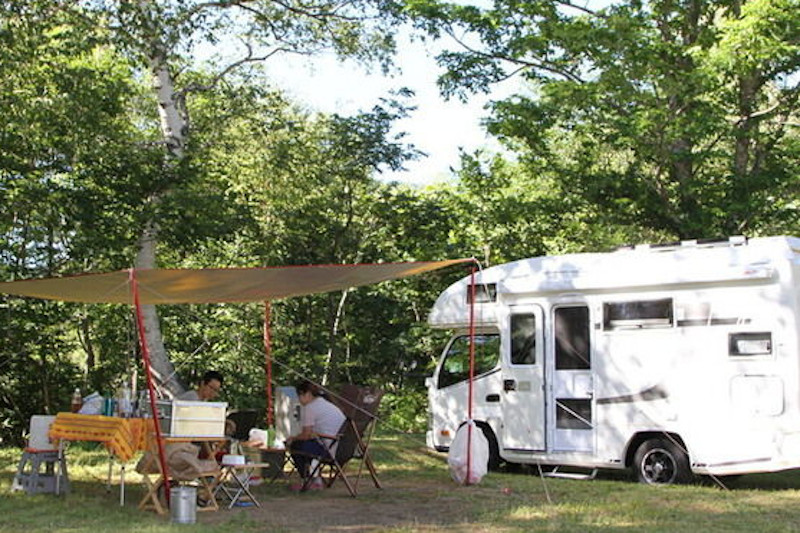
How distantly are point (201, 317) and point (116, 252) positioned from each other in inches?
211

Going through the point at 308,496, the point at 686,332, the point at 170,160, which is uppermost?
the point at 170,160

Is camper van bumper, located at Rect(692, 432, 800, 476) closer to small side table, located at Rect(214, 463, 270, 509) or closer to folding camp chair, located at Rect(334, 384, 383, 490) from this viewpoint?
folding camp chair, located at Rect(334, 384, 383, 490)

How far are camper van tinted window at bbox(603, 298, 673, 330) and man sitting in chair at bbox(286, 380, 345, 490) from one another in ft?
8.77

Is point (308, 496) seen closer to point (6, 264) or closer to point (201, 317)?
point (6, 264)

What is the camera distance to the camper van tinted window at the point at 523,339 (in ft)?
30.3

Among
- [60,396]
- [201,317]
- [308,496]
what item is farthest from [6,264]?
[308,496]

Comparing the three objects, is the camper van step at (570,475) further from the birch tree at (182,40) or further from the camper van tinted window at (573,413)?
the birch tree at (182,40)

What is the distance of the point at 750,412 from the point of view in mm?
7879

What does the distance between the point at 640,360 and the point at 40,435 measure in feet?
17.2

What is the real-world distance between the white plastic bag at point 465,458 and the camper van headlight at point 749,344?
2.30 m

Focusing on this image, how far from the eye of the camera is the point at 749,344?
26.2ft

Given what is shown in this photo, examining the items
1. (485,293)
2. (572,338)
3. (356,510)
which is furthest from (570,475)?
(356,510)

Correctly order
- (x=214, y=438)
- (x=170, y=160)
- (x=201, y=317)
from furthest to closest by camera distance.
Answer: (x=201, y=317) → (x=170, y=160) → (x=214, y=438)

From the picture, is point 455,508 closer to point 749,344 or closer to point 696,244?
point 749,344
